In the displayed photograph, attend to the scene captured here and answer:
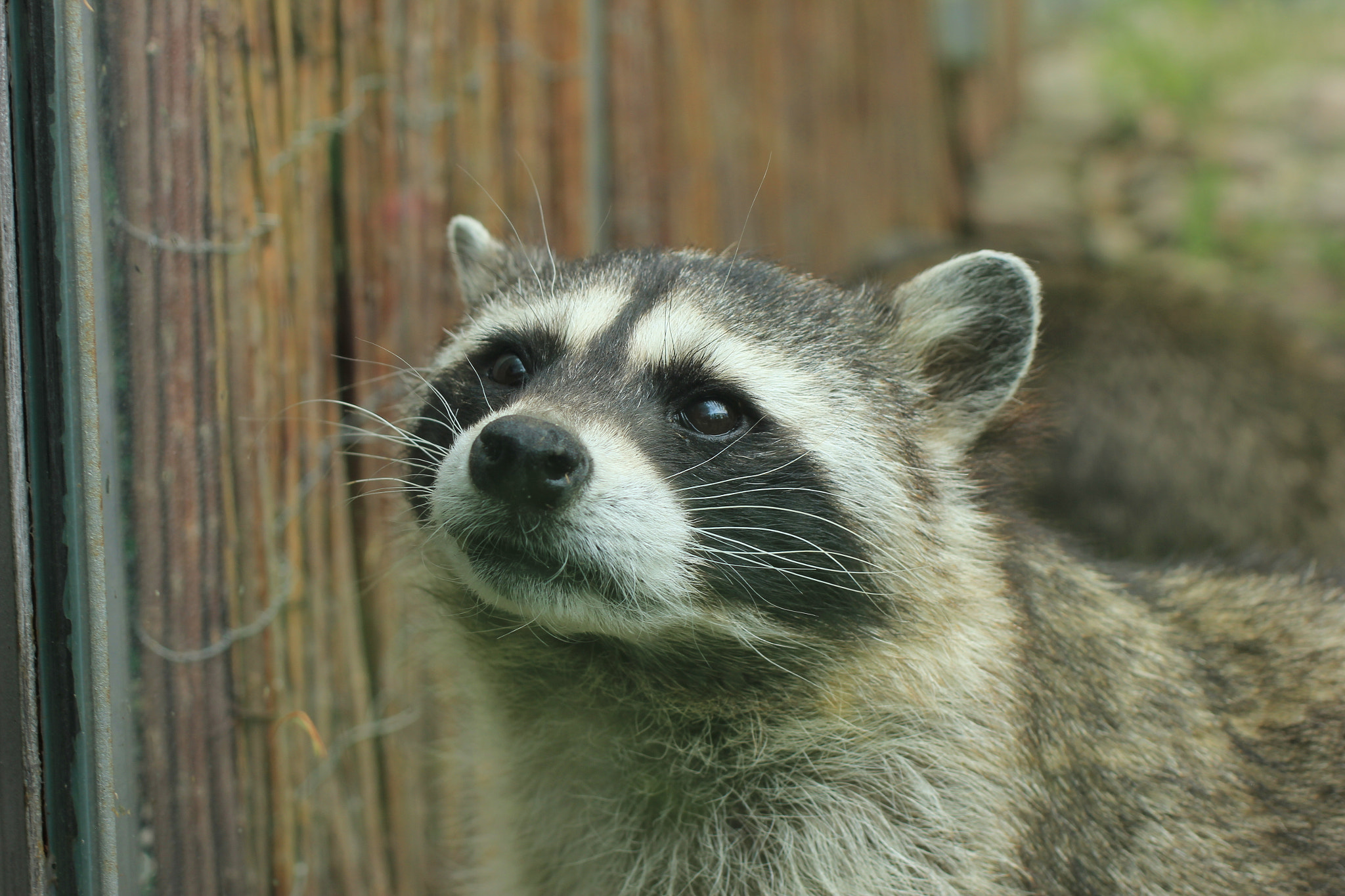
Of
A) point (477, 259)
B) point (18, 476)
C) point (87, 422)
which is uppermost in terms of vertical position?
point (477, 259)

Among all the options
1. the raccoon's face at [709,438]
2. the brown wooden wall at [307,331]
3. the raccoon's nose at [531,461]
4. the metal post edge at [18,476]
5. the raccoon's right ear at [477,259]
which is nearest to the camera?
the metal post edge at [18,476]

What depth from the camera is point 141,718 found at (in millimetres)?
2809

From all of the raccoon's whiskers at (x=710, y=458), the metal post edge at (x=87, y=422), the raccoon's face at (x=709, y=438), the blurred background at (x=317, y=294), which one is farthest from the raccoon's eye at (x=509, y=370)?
the metal post edge at (x=87, y=422)

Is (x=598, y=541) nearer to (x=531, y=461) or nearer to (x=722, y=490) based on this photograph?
(x=531, y=461)

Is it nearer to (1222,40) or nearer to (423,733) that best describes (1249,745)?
(423,733)

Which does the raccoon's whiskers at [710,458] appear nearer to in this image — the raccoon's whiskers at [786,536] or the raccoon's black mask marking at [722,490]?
the raccoon's black mask marking at [722,490]

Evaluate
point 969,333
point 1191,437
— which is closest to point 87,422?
point 969,333

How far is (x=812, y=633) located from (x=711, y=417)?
0.61 metres

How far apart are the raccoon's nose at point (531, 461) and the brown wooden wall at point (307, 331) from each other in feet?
2.27

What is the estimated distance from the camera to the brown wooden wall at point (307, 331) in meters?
2.86

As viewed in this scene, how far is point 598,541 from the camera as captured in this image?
2.58 metres

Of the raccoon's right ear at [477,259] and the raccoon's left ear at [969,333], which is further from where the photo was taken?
the raccoon's right ear at [477,259]

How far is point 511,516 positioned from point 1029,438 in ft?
5.64

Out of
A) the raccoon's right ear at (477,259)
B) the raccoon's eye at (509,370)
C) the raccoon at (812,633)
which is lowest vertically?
the raccoon at (812,633)
